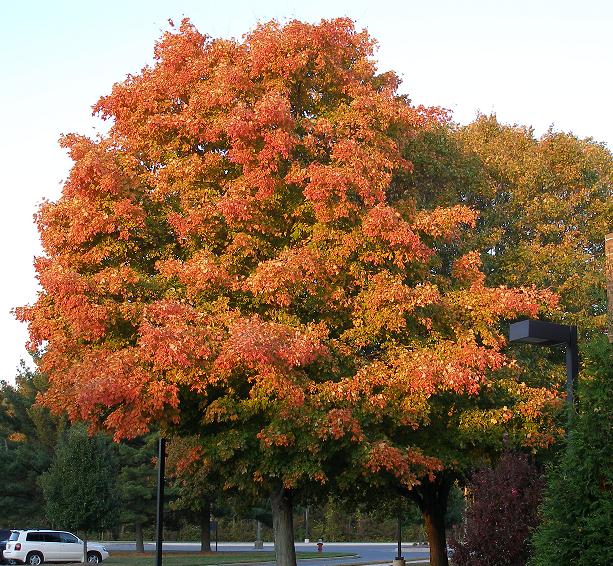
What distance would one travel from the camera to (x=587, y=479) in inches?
415

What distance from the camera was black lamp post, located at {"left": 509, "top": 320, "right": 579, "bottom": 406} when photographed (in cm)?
1446

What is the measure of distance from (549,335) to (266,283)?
657cm

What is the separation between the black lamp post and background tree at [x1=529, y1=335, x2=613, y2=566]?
3530 millimetres

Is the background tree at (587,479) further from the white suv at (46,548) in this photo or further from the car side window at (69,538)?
the car side window at (69,538)

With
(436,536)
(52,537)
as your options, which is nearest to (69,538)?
(52,537)

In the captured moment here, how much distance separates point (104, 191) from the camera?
21.0 meters

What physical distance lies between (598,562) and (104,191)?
47.4 feet

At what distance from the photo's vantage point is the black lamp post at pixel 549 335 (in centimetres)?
1446

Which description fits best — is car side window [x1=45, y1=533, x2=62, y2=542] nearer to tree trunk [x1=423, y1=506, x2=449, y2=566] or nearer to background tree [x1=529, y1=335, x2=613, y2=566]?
tree trunk [x1=423, y1=506, x2=449, y2=566]

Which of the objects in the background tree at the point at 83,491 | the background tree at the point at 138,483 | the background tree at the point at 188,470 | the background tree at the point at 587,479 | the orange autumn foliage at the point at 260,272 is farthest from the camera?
the background tree at the point at 138,483

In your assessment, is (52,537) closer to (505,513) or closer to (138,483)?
(138,483)

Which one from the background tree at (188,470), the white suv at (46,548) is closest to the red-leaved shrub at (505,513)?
the background tree at (188,470)

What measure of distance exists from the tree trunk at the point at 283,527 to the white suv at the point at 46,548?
2371 cm

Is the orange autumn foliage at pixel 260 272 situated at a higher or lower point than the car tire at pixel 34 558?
higher
